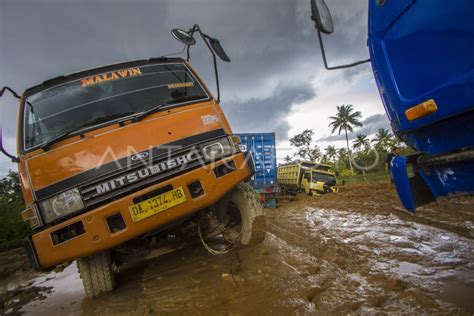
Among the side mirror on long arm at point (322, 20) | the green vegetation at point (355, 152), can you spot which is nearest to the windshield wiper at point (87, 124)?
the side mirror on long arm at point (322, 20)

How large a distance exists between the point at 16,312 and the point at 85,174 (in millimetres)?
2013

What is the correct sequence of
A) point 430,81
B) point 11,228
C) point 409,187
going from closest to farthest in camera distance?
point 430,81, point 409,187, point 11,228

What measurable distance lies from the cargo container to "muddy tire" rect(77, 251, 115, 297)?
12.9 meters

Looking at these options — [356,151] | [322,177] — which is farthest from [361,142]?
[322,177]

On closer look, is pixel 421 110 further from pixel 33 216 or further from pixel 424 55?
pixel 33 216

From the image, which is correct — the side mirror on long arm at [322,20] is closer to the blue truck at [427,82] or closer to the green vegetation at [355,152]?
the blue truck at [427,82]

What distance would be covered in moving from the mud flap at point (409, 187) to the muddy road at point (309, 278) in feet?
1.87

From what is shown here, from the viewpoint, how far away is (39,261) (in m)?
2.31

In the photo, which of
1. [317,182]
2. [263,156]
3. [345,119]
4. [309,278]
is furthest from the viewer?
[345,119]

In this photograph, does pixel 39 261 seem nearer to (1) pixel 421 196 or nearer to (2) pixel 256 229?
(2) pixel 256 229

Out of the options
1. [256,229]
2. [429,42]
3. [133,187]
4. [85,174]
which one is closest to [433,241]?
[256,229]

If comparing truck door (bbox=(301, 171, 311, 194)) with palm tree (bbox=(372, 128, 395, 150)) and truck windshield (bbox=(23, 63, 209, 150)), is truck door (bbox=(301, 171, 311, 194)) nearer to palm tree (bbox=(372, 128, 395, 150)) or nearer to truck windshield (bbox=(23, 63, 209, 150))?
truck windshield (bbox=(23, 63, 209, 150))

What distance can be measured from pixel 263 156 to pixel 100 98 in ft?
29.6

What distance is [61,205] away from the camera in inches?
92.8
